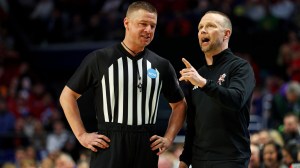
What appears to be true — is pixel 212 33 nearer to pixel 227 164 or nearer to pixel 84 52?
pixel 227 164

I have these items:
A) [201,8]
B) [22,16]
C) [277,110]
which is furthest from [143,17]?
[22,16]

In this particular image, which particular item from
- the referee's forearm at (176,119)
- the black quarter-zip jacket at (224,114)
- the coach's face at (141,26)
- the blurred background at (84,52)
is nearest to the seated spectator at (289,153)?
the blurred background at (84,52)

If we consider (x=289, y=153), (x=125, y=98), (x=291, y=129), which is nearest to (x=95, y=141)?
(x=125, y=98)

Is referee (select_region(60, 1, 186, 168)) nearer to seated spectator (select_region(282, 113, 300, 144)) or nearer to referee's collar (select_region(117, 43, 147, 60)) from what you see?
referee's collar (select_region(117, 43, 147, 60))

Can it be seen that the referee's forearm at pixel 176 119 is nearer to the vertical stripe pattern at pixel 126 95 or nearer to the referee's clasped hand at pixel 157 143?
the referee's clasped hand at pixel 157 143

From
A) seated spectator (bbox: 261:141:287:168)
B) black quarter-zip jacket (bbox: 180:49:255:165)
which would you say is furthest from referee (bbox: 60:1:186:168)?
seated spectator (bbox: 261:141:287:168)

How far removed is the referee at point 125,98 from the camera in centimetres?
544

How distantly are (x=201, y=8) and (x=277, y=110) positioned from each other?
394 centimetres

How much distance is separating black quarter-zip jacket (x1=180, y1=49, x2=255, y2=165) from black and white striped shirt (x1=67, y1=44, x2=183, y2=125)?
41 cm

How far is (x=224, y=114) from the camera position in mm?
5293

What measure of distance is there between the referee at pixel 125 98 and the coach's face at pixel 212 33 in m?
0.44

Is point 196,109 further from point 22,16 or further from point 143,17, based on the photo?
point 22,16

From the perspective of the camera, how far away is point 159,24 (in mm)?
14000

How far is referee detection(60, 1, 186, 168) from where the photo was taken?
214 inches
